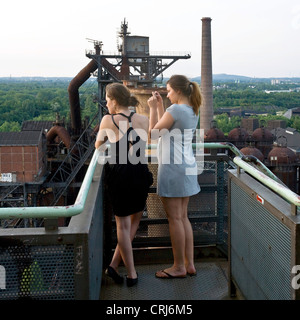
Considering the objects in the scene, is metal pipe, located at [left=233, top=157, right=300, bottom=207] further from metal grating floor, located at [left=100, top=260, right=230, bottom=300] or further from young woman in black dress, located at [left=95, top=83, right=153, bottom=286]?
metal grating floor, located at [left=100, top=260, right=230, bottom=300]

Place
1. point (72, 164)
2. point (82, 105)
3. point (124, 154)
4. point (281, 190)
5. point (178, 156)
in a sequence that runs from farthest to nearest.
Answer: point (82, 105), point (72, 164), point (178, 156), point (124, 154), point (281, 190)

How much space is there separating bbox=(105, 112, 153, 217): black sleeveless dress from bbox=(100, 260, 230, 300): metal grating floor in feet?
1.77

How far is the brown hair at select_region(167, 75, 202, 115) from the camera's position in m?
2.89

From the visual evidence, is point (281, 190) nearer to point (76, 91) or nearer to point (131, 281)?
point (131, 281)

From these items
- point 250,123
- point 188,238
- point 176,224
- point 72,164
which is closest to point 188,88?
point 176,224

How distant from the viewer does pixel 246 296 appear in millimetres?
2441

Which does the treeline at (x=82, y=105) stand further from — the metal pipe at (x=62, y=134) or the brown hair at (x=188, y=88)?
the brown hair at (x=188, y=88)

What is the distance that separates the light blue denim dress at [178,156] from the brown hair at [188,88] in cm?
7

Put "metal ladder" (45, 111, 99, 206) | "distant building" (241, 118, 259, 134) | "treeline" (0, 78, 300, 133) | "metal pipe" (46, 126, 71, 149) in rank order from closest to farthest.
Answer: "metal ladder" (45, 111, 99, 206)
"metal pipe" (46, 126, 71, 149)
"distant building" (241, 118, 259, 134)
"treeline" (0, 78, 300, 133)

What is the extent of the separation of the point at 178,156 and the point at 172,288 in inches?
35.1

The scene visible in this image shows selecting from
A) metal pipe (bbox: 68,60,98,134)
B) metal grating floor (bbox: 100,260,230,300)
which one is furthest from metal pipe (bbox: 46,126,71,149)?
metal grating floor (bbox: 100,260,230,300)

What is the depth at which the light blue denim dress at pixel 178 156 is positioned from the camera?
2.82m

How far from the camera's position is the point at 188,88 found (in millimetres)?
2893
